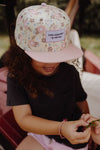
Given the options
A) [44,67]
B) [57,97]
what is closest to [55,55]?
[44,67]

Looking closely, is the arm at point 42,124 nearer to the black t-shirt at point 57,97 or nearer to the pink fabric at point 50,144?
the black t-shirt at point 57,97

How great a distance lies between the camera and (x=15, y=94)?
83cm

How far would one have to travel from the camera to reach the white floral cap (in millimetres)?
707

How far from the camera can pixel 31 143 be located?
98 centimetres

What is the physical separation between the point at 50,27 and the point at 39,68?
0.21 metres

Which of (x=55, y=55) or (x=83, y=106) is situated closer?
(x=55, y=55)

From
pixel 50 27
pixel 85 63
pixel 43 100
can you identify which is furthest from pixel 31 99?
pixel 85 63

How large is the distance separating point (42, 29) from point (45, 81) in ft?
0.91

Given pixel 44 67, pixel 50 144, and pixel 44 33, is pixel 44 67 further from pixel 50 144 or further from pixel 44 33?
pixel 50 144

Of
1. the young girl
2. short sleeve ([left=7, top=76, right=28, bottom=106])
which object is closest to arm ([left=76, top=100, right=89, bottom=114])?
the young girl

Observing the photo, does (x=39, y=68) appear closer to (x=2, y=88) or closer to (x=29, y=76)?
(x=29, y=76)

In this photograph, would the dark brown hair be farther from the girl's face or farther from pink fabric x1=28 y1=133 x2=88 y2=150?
pink fabric x1=28 y1=133 x2=88 y2=150

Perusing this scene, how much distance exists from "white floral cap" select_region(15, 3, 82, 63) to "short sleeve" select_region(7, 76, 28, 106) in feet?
0.60

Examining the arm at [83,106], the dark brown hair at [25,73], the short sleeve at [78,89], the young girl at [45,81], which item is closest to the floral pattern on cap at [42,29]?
the young girl at [45,81]
